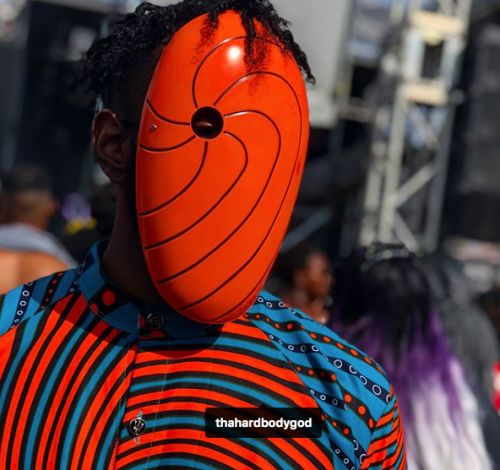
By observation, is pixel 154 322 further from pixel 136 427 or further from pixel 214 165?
pixel 214 165

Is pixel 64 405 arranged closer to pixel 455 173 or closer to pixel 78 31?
pixel 455 173

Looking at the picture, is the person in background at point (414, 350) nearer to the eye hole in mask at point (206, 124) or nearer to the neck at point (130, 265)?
the neck at point (130, 265)

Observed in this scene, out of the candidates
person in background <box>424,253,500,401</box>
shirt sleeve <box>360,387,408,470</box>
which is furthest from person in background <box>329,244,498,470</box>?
shirt sleeve <box>360,387,408,470</box>

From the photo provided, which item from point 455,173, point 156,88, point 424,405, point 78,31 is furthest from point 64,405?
point 78,31

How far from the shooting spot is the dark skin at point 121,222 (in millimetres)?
1113

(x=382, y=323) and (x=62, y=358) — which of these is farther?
(x=382, y=323)

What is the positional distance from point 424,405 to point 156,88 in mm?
1246

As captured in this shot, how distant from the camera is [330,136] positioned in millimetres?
8422

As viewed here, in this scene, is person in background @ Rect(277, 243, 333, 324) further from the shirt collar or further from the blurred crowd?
the shirt collar

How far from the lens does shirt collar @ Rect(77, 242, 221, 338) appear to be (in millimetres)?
1118

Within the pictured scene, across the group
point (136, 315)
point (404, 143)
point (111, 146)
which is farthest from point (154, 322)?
point (404, 143)

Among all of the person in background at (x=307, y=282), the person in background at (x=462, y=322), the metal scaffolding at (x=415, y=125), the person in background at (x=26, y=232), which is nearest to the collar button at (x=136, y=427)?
the person in background at (x=462, y=322)

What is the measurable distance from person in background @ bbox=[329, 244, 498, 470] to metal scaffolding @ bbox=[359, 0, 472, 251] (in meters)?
3.85

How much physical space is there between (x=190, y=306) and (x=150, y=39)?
1.15 ft
